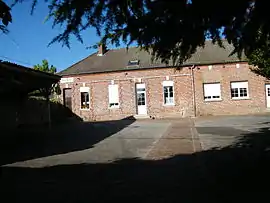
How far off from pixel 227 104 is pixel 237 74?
2.60m

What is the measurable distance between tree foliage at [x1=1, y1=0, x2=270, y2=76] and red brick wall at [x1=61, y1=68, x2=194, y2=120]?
25965mm

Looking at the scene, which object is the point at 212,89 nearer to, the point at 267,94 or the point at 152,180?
the point at 267,94

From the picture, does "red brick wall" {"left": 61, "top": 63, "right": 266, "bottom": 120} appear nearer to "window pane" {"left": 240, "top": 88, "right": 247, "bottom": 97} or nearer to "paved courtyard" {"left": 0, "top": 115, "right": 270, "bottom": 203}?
"window pane" {"left": 240, "top": 88, "right": 247, "bottom": 97}

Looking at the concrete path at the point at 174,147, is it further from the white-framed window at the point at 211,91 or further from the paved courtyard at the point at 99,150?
the white-framed window at the point at 211,91

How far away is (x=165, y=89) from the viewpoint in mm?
31047

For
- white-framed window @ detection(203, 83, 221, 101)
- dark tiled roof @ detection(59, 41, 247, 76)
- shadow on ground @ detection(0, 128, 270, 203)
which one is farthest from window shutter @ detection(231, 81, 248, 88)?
shadow on ground @ detection(0, 128, 270, 203)

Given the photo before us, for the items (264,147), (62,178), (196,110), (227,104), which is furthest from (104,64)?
(62,178)

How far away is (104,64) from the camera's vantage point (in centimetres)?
3375

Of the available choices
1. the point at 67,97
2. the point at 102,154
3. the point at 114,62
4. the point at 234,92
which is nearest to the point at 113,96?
the point at 114,62

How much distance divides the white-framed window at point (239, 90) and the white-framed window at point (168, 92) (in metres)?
5.03

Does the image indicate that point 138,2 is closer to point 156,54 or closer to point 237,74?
point 156,54

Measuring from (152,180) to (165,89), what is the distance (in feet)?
79.0

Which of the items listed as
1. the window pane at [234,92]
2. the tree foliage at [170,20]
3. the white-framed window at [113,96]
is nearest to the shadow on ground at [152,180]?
the tree foliage at [170,20]

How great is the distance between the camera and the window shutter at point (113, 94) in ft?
106
